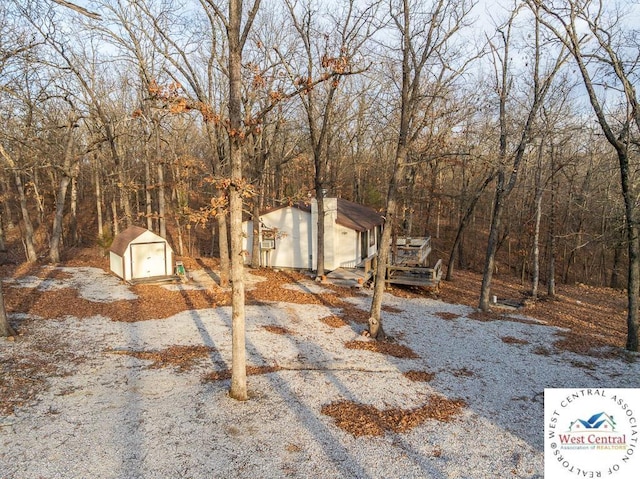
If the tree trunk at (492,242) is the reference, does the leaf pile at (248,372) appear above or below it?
below

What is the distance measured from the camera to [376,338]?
430 inches

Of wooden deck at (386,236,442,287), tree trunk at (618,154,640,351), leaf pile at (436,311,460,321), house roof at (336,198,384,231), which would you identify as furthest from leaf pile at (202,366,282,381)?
house roof at (336,198,384,231)

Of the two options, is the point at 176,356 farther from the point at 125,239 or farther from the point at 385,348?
the point at 125,239

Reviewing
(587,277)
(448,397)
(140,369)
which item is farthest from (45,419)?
(587,277)

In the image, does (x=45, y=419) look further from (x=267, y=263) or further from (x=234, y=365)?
(x=267, y=263)

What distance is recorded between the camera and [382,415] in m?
6.76

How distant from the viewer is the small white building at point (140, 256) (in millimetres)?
15945

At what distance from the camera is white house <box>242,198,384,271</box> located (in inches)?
784

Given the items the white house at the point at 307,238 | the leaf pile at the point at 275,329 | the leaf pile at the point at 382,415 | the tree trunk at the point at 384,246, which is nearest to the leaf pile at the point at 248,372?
the leaf pile at the point at 382,415

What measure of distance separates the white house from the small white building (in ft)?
15.7

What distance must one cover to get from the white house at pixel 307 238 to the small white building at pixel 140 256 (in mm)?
4800

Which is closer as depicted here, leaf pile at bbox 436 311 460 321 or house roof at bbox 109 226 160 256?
leaf pile at bbox 436 311 460 321

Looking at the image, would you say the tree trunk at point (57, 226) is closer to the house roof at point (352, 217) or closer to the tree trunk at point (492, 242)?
the house roof at point (352, 217)

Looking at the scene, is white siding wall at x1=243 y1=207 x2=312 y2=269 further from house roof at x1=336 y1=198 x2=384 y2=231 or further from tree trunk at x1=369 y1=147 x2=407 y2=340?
tree trunk at x1=369 y1=147 x2=407 y2=340
